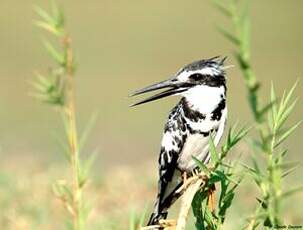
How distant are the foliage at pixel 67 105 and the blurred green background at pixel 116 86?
156 inches

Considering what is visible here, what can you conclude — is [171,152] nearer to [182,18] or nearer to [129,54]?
[129,54]

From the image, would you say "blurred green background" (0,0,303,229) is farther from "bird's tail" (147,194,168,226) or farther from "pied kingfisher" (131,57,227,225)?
"bird's tail" (147,194,168,226)

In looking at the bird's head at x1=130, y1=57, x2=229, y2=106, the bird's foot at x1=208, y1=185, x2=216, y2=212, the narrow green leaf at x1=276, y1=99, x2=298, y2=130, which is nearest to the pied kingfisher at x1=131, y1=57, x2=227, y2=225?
the bird's head at x1=130, y1=57, x2=229, y2=106

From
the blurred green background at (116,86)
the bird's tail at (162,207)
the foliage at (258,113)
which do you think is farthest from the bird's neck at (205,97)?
the foliage at (258,113)

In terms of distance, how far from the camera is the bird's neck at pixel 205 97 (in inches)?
163

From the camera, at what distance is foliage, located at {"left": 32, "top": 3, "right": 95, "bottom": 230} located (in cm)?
151

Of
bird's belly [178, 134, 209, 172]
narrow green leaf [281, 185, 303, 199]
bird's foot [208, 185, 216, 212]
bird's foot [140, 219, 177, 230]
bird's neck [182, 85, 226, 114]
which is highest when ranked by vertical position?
bird's neck [182, 85, 226, 114]

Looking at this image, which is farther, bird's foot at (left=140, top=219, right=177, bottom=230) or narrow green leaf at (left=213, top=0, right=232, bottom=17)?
bird's foot at (left=140, top=219, right=177, bottom=230)

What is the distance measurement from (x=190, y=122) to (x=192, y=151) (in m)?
0.12

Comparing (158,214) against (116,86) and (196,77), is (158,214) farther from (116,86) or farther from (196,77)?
(116,86)

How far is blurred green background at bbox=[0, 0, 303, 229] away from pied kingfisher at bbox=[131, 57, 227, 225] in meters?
0.93

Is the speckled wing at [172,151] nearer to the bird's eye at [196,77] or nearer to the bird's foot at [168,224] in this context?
the bird's eye at [196,77]

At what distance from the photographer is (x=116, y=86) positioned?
15.4 meters

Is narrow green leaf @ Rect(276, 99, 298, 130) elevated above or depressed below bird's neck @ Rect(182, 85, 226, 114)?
below
